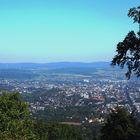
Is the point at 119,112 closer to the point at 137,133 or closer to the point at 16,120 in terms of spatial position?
the point at 137,133

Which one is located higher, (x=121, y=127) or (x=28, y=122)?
(x=121, y=127)

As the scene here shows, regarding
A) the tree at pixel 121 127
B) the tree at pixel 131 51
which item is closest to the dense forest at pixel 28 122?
the tree at pixel 121 127

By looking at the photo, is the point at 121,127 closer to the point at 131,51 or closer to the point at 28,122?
the point at 28,122

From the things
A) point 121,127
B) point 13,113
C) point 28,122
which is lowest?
point 28,122

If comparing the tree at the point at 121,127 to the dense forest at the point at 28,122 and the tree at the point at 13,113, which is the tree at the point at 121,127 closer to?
the dense forest at the point at 28,122

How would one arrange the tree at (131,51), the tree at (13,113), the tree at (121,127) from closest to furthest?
1. the tree at (131,51)
2. the tree at (121,127)
3. the tree at (13,113)

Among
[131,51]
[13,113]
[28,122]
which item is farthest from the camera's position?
[28,122]

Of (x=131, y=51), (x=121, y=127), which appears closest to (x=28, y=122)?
(x=121, y=127)

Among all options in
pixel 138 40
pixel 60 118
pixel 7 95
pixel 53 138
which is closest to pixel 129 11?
pixel 138 40

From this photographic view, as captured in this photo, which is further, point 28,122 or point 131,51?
point 28,122
